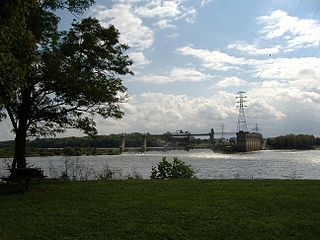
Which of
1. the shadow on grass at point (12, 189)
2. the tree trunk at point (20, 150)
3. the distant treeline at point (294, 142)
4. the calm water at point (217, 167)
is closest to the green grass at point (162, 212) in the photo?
the shadow on grass at point (12, 189)

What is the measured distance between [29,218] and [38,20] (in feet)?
30.0

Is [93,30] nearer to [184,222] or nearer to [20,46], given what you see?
[20,46]

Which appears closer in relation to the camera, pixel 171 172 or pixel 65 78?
pixel 65 78

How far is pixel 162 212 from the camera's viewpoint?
1148 centimetres

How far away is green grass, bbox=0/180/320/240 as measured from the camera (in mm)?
9734

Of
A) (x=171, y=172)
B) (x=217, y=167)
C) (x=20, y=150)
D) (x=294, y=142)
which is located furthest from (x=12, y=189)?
(x=294, y=142)

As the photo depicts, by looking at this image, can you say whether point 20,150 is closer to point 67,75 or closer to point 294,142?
point 67,75

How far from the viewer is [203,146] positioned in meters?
186

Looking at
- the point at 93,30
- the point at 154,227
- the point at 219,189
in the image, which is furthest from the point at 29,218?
the point at 93,30

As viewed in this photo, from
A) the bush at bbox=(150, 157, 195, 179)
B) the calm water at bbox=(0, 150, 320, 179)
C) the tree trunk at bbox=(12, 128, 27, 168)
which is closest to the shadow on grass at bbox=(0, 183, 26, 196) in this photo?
the tree trunk at bbox=(12, 128, 27, 168)

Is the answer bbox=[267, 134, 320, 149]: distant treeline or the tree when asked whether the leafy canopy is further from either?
bbox=[267, 134, 320, 149]: distant treeline

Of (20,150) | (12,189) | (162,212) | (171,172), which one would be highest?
(20,150)

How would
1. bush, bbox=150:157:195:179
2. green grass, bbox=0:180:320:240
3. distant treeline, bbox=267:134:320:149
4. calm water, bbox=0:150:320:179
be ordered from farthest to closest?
1. distant treeline, bbox=267:134:320:149
2. calm water, bbox=0:150:320:179
3. bush, bbox=150:157:195:179
4. green grass, bbox=0:180:320:240

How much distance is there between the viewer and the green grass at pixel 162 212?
383 inches
